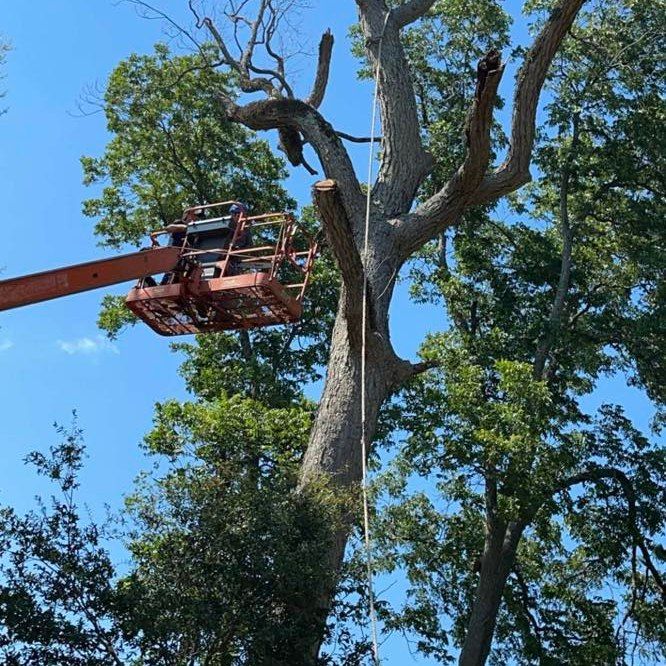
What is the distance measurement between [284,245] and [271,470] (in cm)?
268

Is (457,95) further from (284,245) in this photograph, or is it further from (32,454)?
(32,454)

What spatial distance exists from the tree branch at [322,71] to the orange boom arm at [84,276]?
12.3 feet

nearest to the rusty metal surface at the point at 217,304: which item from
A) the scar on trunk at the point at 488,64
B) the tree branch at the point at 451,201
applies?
the tree branch at the point at 451,201

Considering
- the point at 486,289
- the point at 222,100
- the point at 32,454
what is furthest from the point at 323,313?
the point at 32,454

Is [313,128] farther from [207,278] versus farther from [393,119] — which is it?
[207,278]

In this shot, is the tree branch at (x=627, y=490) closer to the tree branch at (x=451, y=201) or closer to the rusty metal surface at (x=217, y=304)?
the tree branch at (x=451, y=201)

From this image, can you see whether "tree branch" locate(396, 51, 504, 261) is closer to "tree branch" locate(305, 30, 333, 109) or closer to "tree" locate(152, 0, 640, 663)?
"tree" locate(152, 0, 640, 663)

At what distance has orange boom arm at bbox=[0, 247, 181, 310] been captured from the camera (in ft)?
31.1

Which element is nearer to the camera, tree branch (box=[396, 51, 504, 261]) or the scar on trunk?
the scar on trunk

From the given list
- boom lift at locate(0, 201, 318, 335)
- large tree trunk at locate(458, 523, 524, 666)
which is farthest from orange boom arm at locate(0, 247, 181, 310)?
large tree trunk at locate(458, 523, 524, 666)

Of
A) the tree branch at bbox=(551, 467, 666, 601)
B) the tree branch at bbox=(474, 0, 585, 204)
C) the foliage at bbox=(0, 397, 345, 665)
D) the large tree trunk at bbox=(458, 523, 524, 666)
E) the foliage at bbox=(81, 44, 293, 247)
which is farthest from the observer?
the foliage at bbox=(81, 44, 293, 247)

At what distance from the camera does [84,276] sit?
32.7ft

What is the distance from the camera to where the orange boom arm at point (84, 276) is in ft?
31.1

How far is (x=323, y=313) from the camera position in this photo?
Result: 1870 cm
